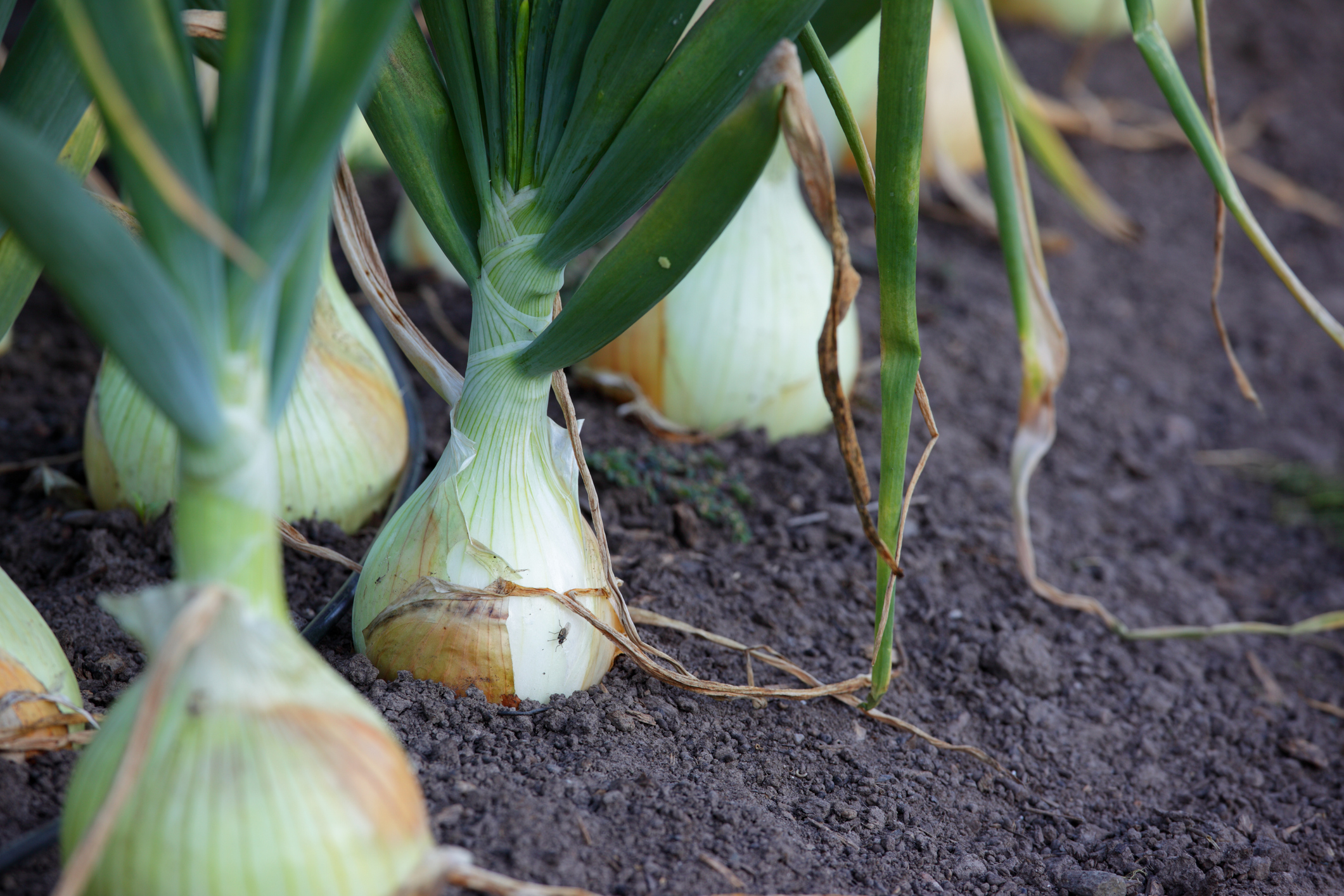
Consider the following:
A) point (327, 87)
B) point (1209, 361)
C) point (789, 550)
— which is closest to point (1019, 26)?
point (1209, 361)

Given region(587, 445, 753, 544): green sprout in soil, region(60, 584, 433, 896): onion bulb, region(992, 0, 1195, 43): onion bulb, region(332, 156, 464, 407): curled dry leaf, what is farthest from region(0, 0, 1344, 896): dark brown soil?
region(992, 0, 1195, 43): onion bulb

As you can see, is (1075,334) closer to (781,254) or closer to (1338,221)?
(781,254)

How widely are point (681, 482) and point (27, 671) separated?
2.19 ft

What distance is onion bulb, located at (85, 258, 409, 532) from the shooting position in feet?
3.09

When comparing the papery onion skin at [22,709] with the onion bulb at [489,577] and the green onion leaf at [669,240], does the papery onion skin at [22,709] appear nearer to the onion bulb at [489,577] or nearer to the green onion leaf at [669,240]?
the onion bulb at [489,577]

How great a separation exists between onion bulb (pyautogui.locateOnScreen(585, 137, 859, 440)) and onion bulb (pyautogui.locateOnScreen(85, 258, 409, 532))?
14.4 inches

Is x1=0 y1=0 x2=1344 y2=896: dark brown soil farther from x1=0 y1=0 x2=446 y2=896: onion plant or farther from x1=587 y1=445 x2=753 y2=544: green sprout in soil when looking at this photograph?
x1=0 y1=0 x2=446 y2=896: onion plant

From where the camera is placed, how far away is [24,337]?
4.53 ft

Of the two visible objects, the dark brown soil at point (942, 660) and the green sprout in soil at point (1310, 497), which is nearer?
the dark brown soil at point (942, 660)

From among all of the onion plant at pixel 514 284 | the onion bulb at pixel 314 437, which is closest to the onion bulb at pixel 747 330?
the onion bulb at pixel 314 437

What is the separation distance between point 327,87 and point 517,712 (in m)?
0.47

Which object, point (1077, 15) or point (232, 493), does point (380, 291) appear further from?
point (1077, 15)

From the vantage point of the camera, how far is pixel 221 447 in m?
0.49

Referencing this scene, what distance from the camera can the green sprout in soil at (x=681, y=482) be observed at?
3.69ft
